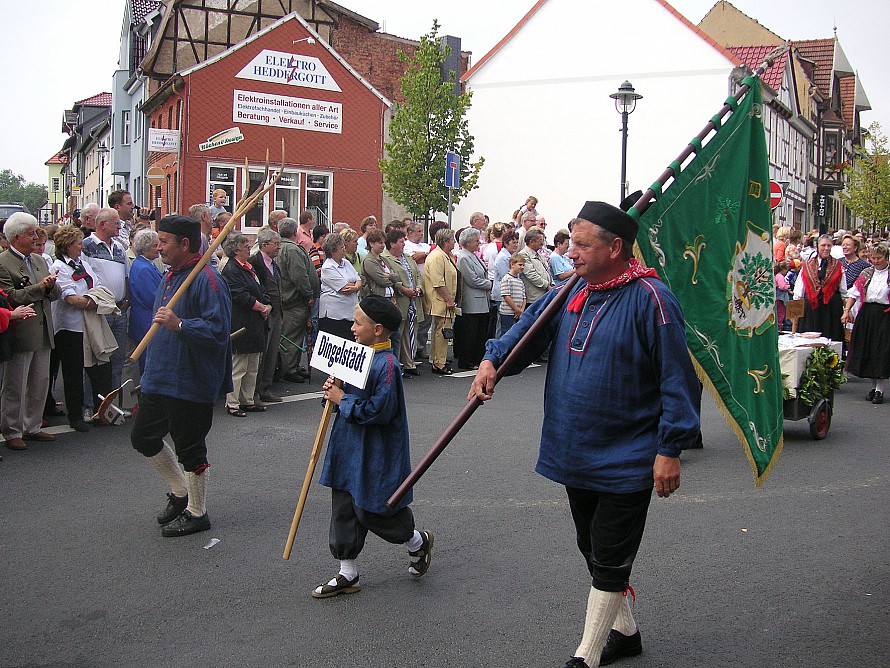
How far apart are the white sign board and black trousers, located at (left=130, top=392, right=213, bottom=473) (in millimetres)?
1114

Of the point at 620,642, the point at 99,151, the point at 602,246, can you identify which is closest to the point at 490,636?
the point at 620,642

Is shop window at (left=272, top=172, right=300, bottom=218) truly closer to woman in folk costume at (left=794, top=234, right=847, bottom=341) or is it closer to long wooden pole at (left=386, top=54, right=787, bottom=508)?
woman in folk costume at (left=794, top=234, right=847, bottom=341)

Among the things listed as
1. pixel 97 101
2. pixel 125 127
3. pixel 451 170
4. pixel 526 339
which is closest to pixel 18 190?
pixel 97 101

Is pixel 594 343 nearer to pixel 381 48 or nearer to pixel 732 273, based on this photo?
pixel 732 273

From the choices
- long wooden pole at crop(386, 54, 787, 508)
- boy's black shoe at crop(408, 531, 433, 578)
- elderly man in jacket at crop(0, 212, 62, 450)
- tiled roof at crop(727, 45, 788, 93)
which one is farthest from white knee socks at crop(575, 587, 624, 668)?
tiled roof at crop(727, 45, 788, 93)

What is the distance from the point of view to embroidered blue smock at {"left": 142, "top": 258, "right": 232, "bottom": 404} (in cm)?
552

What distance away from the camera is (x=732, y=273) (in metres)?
4.59

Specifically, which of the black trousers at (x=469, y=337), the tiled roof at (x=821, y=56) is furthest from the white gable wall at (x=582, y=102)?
the tiled roof at (x=821, y=56)

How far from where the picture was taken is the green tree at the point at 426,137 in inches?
1110

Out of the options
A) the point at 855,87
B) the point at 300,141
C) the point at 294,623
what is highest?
the point at 855,87

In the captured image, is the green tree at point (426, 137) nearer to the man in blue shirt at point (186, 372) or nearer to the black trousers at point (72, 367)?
the black trousers at point (72, 367)

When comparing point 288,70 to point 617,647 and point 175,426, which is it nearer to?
point 175,426

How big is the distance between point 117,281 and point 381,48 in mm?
31416

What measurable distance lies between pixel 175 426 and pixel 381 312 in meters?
1.74
